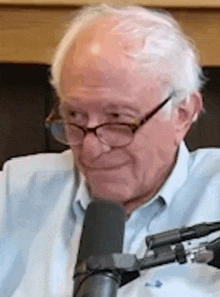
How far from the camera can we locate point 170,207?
52.1 inches

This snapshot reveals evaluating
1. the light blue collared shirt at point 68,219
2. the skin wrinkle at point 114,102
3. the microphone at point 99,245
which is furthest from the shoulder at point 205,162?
the microphone at point 99,245

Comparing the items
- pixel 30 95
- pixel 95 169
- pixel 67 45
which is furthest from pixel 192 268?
pixel 30 95

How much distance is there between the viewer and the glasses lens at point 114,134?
120 cm

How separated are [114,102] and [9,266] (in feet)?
1.60

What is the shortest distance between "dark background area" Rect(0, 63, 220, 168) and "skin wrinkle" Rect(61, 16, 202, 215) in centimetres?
35

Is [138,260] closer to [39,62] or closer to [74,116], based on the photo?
[74,116]

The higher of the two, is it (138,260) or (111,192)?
(138,260)

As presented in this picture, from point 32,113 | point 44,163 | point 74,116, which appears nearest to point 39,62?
point 32,113

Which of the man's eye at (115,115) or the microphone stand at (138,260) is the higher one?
the microphone stand at (138,260)

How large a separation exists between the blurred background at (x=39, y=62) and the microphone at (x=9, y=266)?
0.35m

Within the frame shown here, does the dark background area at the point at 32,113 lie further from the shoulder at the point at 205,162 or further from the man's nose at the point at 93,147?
→ the man's nose at the point at 93,147

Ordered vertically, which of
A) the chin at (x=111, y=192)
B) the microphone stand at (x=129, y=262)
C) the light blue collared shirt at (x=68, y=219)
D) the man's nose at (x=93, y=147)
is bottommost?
the light blue collared shirt at (x=68, y=219)

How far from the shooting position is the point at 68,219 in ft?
4.48

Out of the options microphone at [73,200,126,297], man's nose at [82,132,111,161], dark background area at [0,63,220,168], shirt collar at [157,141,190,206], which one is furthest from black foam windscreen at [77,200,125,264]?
dark background area at [0,63,220,168]
